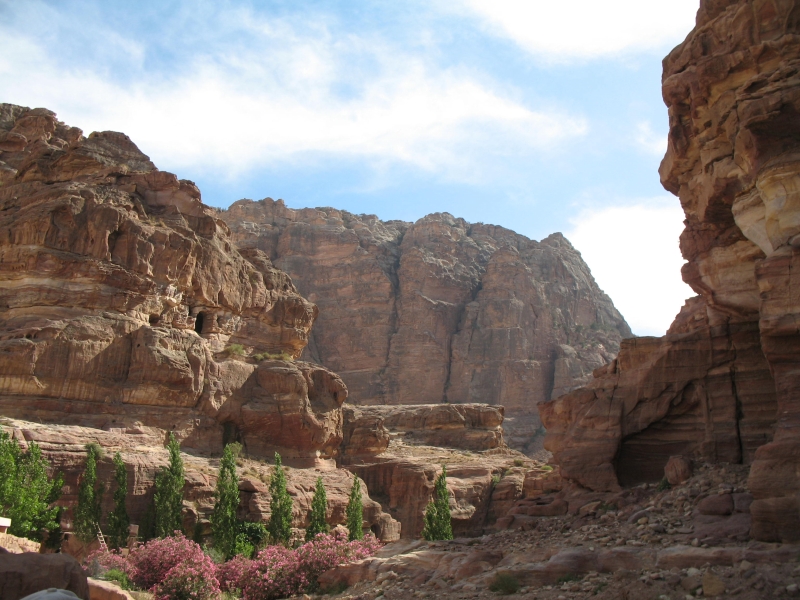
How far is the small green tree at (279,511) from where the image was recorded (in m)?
42.5

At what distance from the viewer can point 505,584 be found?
22.1 meters

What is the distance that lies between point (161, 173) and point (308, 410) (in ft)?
65.0

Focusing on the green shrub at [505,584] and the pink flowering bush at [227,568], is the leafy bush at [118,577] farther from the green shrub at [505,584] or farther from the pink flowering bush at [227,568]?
the green shrub at [505,584]

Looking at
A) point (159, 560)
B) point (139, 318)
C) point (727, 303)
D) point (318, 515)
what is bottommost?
point (159, 560)

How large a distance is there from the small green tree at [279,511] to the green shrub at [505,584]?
834 inches

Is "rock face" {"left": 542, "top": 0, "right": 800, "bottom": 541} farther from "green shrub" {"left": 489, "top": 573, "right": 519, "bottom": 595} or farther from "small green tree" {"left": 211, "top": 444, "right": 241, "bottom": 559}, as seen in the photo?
"small green tree" {"left": 211, "top": 444, "right": 241, "bottom": 559}

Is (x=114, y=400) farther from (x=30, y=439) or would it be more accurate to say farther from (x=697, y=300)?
(x=697, y=300)

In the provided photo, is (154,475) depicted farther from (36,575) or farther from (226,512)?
(36,575)

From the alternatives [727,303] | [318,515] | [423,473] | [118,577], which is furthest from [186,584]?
[423,473]

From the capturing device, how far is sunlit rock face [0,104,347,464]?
1772 inches

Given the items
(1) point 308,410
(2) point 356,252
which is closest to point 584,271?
(2) point 356,252

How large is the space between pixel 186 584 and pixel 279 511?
37.5 feet

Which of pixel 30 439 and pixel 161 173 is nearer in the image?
pixel 30 439

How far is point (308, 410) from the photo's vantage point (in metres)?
53.9
